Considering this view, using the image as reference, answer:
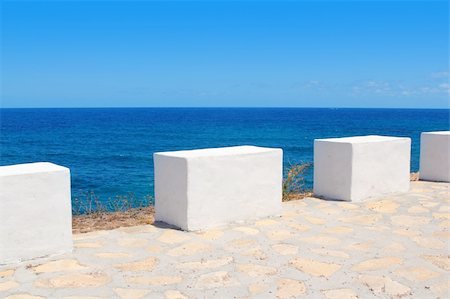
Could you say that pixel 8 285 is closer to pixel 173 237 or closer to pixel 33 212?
pixel 33 212

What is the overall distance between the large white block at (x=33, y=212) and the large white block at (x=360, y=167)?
4.43 metres

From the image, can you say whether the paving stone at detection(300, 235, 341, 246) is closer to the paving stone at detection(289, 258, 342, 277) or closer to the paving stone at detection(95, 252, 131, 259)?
the paving stone at detection(289, 258, 342, 277)

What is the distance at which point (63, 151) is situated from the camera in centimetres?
4156

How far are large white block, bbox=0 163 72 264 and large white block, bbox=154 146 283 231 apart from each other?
56.8 inches

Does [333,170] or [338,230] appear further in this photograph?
[333,170]

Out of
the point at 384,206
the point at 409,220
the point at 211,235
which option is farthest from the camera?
the point at 384,206

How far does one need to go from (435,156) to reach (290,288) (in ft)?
21.6

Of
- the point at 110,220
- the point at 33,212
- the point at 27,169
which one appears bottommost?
the point at 110,220

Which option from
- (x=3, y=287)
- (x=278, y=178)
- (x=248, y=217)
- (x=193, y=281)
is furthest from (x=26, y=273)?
(x=278, y=178)

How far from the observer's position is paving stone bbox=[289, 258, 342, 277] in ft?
16.2

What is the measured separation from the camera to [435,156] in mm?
9977

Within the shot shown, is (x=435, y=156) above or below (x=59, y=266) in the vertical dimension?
above

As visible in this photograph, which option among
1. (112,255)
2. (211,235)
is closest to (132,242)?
(112,255)

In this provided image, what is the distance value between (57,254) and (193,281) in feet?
5.37
